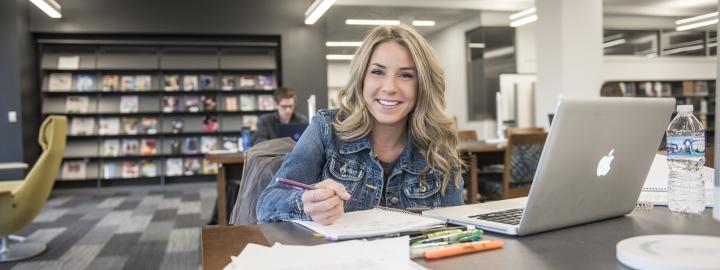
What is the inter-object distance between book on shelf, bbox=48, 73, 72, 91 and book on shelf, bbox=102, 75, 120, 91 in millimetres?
A: 447

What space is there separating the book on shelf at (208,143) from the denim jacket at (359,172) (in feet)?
21.3

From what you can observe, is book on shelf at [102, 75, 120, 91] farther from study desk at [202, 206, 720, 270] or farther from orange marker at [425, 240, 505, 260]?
orange marker at [425, 240, 505, 260]

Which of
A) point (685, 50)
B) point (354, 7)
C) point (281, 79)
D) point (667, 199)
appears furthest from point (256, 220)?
point (685, 50)

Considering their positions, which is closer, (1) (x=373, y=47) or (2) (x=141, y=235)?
(1) (x=373, y=47)

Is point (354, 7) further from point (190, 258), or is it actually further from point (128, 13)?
point (190, 258)

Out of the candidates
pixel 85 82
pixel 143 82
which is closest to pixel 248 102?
pixel 143 82

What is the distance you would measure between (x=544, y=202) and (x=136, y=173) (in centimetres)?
741

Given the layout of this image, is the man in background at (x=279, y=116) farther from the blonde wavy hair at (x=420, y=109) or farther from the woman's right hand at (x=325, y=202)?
the woman's right hand at (x=325, y=202)

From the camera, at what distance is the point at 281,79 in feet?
25.2

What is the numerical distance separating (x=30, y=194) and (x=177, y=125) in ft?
13.6

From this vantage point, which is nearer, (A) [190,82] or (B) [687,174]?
(B) [687,174]

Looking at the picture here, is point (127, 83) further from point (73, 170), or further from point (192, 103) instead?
point (73, 170)

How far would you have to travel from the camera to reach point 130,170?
7.36 meters

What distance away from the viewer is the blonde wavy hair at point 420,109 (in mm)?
1470
